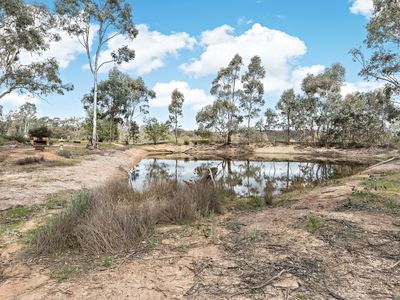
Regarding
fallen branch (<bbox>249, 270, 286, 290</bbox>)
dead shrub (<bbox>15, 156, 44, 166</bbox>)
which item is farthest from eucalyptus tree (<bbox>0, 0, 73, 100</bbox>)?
fallen branch (<bbox>249, 270, 286, 290</bbox>)

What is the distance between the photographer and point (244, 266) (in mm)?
3348

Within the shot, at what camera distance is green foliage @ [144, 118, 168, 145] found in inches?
1976

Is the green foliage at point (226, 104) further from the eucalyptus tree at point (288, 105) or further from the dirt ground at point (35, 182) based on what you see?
the dirt ground at point (35, 182)

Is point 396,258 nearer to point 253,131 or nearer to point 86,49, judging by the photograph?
point 86,49

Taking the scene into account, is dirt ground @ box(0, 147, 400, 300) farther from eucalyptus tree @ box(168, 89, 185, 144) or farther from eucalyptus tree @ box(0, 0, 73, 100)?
eucalyptus tree @ box(168, 89, 185, 144)

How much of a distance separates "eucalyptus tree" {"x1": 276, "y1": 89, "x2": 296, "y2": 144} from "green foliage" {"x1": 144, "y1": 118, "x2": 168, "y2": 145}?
20555mm

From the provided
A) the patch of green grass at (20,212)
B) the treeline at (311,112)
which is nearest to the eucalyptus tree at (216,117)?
the treeline at (311,112)

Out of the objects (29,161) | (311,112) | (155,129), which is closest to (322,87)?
(311,112)

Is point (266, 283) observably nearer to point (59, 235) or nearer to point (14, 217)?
point (59, 235)

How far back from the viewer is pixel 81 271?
344 centimetres

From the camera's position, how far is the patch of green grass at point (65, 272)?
3.32 m

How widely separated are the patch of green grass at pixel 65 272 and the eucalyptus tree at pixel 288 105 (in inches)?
1797

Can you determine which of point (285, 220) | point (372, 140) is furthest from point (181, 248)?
point (372, 140)

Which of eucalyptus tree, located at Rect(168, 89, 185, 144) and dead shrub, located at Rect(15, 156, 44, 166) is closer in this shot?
dead shrub, located at Rect(15, 156, 44, 166)
